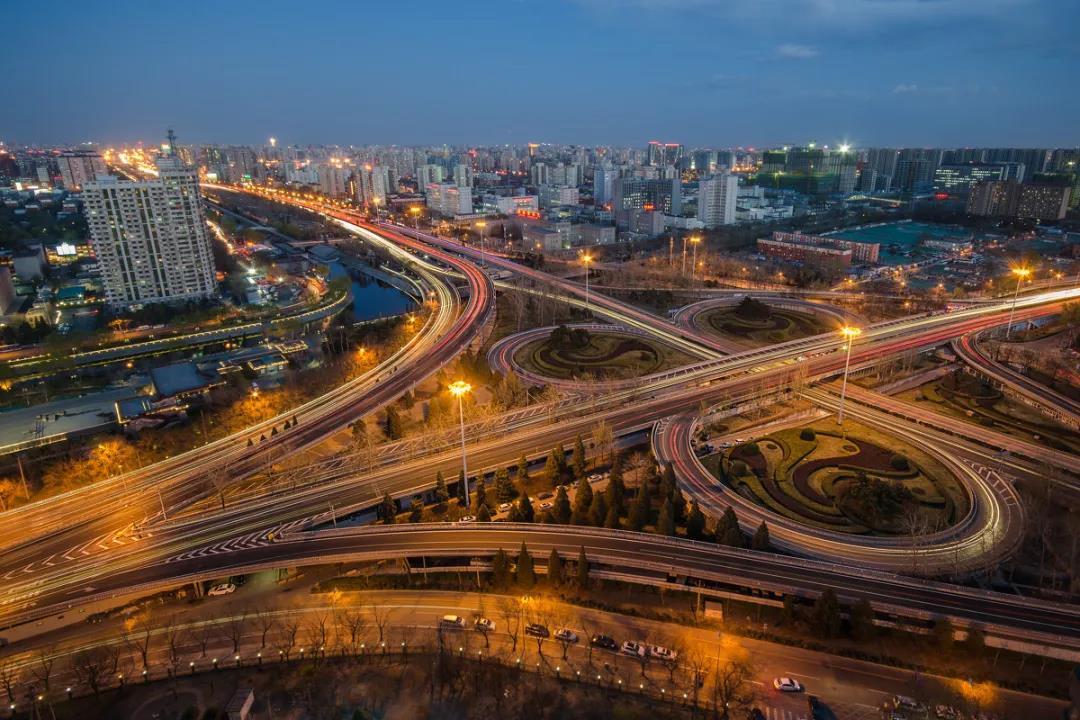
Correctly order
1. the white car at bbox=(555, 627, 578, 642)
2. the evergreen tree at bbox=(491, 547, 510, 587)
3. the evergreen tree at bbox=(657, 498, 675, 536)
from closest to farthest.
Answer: the white car at bbox=(555, 627, 578, 642)
the evergreen tree at bbox=(491, 547, 510, 587)
the evergreen tree at bbox=(657, 498, 675, 536)

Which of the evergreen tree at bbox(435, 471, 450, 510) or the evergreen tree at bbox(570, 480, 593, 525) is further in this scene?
the evergreen tree at bbox(435, 471, 450, 510)

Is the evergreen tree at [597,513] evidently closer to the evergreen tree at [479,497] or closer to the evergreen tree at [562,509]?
the evergreen tree at [562,509]

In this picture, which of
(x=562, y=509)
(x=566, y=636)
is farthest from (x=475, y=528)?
(x=566, y=636)

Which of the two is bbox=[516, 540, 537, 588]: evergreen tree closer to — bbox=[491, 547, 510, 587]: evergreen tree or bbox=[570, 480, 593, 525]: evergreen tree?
bbox=[491, 547, 510, 587]: evergreen tree

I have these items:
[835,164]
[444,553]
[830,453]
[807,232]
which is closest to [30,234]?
[444,553]

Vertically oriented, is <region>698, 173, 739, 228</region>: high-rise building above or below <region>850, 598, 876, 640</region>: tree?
above

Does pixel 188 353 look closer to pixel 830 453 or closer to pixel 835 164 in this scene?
pixel 830 453

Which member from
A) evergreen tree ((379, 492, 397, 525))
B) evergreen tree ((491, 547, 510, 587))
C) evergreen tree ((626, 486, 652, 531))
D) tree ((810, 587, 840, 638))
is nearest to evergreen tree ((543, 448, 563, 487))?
evergreen tree ((626, 486, 652, 531))
